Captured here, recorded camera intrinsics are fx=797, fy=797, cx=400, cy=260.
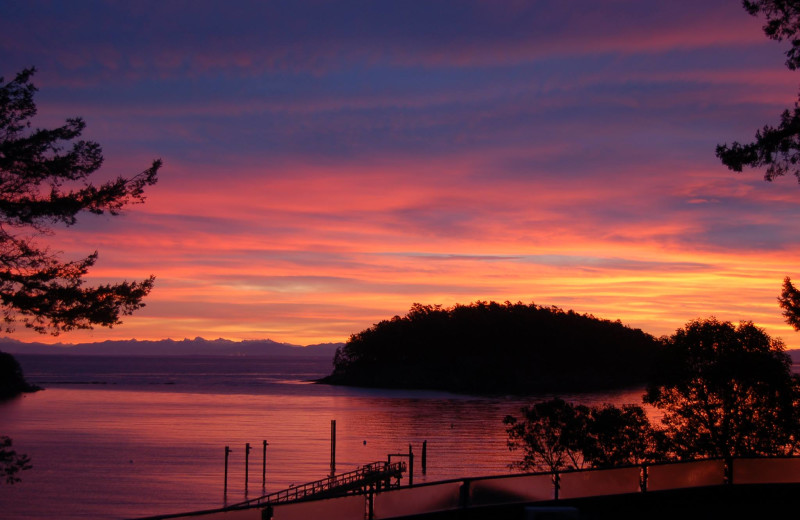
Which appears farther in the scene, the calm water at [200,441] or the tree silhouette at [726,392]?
the calm water at [200,441]

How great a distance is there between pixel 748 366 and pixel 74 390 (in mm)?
156889

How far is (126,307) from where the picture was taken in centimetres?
2009

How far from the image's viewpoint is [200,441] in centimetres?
7844

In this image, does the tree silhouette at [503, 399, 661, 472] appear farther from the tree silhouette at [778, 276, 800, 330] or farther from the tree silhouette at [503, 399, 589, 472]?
the tree silhouette at [778, 276, 800, 330]

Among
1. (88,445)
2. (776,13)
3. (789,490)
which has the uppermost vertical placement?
(776,13)

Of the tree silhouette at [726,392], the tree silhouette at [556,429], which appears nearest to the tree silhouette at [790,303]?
the tree silhouette at [726,392]

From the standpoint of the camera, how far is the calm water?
4919cm

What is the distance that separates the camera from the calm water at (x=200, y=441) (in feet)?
161

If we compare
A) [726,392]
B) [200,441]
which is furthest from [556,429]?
[200,441]

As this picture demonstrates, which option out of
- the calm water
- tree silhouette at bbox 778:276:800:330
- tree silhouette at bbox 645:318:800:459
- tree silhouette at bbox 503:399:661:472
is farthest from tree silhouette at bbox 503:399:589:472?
the calm water

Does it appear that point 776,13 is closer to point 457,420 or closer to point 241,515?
point 241,515

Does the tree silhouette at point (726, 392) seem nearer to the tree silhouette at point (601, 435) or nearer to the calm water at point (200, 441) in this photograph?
the tree silhouette at point (601, 435)

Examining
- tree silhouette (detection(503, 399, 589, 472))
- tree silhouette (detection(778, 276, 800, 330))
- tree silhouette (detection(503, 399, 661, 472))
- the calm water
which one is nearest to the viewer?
tree silhouette (detection(778, 276, 800, 330))

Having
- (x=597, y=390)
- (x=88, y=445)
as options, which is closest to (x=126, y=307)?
(x=88, y=445)
